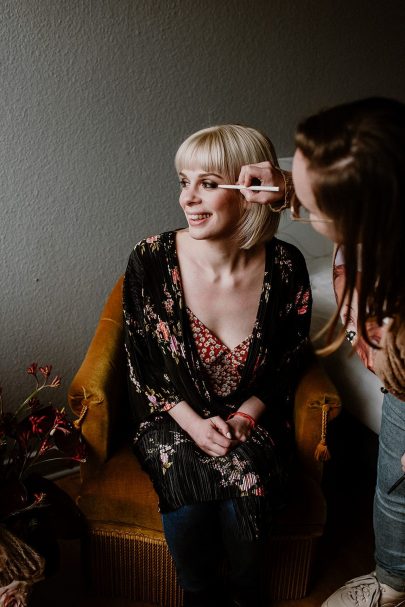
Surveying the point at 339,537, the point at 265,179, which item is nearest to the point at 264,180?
the point at 265,179

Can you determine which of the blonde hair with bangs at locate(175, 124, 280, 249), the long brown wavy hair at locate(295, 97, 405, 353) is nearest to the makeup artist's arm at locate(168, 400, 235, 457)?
the blonde hair with bangs at locate(175, 124, 280, 249)

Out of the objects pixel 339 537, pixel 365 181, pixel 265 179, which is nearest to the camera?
pixel 365 181

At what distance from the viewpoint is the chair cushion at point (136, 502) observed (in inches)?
59.3

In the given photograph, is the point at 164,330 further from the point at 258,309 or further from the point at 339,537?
the point at 339,537

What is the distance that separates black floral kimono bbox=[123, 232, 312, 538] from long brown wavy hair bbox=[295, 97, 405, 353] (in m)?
0.74

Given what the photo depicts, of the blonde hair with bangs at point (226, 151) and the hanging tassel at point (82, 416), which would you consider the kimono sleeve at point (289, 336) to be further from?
the hanging tassel at point (82, 416)

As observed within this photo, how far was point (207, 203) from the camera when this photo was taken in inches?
58.4

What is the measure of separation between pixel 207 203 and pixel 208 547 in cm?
85

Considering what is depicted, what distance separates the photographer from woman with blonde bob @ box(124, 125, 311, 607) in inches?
56.2

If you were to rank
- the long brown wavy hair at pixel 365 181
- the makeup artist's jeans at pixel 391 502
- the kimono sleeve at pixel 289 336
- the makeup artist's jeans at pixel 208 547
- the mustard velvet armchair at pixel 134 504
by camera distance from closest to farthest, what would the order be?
the long brown wavy hair at pixel 365 181
the makeup artist's jeans at pixel 391 502
the makeup artist's jeans at pixel 208 547
the mustard velvet armchair at pixel 134 504
the kimono sleeve at pixel 289 336

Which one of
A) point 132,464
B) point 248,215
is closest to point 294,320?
point 248,215

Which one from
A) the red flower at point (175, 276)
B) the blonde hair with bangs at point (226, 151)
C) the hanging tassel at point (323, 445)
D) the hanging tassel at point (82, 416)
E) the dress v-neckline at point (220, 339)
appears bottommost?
the hanging tassel at point (323, 445)

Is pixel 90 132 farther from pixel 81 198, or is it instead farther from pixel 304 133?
pixel 304 133

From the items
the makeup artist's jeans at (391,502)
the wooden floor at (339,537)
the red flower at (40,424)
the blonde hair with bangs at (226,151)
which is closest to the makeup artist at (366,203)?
the makeup artist's jeans at (391,502)
